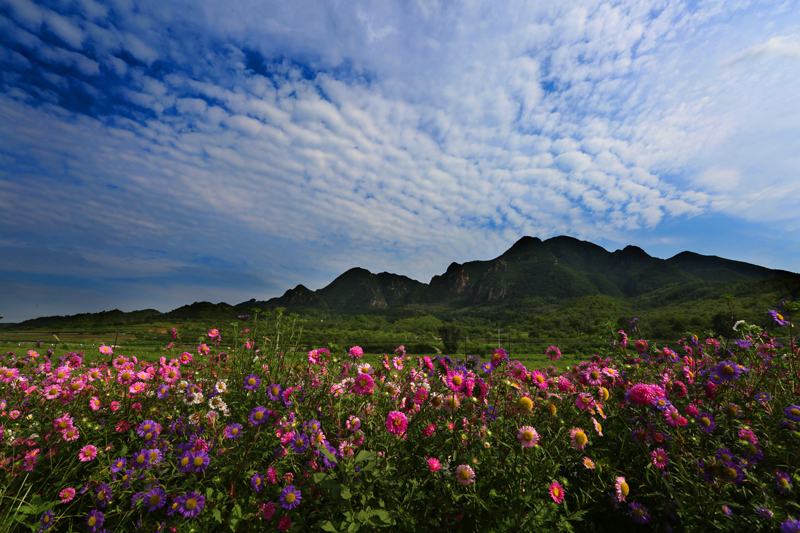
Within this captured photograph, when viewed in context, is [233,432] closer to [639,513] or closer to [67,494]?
[67,494]

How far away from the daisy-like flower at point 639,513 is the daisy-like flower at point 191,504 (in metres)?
2.82

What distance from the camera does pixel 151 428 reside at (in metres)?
2.24

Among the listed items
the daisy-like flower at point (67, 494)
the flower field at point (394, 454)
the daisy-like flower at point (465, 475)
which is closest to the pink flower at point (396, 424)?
the flower field at point (394, 454)

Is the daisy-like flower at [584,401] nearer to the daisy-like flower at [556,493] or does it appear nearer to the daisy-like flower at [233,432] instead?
the daisy-like flower at [556,493]

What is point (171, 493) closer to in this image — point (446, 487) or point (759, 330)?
point (446, 487)

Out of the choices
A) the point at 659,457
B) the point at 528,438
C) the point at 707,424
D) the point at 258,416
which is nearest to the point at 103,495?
the point at 258,416

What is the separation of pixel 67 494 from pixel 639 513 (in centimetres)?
395

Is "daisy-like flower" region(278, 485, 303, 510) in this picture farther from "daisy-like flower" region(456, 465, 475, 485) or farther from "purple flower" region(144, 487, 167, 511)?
"daisy-like flower" region(456, 465, 475, 485)

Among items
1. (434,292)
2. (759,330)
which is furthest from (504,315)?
(759,330)

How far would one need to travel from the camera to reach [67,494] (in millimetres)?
2018

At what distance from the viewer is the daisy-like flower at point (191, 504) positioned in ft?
5.61

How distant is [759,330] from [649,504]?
2.73 meters

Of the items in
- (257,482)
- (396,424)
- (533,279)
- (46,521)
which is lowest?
(46,521)

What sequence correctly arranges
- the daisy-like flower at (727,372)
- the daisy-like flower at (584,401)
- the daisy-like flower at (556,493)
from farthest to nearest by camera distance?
the daisy-like flower at (727,372) < the daisy-like flower at (584,401) < the daisy-like flower at (556,493)
